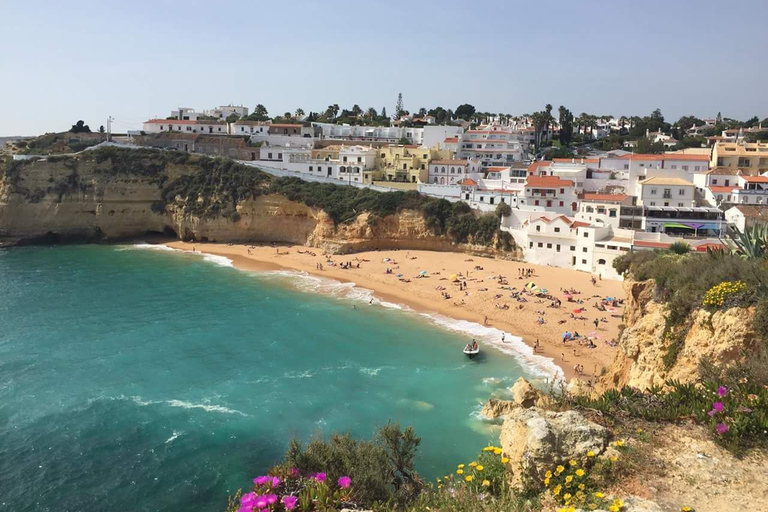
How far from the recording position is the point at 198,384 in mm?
24234

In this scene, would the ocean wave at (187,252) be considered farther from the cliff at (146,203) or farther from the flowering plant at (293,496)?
the flowering plant at (293,496)

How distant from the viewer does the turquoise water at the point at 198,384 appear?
17.5 metres

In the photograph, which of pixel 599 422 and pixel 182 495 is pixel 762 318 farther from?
pixel 182 495

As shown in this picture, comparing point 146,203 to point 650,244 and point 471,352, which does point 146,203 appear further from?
point 650,244

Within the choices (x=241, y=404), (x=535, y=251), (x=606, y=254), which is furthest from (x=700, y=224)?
(x=241, y=404)

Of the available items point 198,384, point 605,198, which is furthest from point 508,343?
point 605,198

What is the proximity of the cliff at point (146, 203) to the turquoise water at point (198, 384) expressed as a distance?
15244 mm

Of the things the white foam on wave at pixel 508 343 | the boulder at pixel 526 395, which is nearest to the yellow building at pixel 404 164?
the white foam on wave at pixel 508 343

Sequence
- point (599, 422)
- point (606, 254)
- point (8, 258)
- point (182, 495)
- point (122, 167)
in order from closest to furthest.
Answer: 1. point (599, 422)
2. point (182, 495)
3. point (606, 254)
4. point (8, 258)
5. point (122, 167)

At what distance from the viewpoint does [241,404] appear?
73.2ft

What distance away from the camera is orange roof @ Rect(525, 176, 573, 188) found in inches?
1887

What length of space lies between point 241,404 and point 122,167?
45988mm

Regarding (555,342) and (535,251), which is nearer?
(555,342)

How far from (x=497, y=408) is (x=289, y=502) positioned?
1544 centimetres
